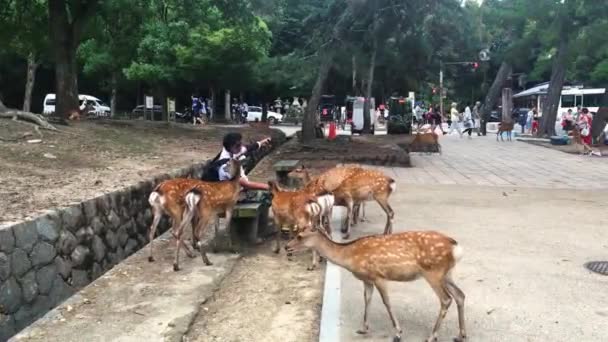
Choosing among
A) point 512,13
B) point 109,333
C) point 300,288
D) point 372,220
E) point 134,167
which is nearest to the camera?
point 109,333

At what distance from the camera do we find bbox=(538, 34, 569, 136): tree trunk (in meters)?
29.9

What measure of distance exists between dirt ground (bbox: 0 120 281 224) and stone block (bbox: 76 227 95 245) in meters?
0.37

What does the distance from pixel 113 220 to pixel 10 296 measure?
275 centimetres

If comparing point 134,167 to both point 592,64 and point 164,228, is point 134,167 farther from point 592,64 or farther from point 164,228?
point 592,64

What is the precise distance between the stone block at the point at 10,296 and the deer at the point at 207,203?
1.53 meters

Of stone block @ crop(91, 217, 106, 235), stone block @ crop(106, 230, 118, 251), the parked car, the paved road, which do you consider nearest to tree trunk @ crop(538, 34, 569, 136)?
the paved road

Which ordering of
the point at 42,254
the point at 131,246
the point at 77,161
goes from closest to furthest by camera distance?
the point at 42,254
the point at 131,246
the point at 77,161

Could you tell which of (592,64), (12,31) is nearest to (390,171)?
(12,31)

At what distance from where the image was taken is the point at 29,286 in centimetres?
674

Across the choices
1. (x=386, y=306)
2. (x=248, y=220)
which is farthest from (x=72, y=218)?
(x=386, y=306)

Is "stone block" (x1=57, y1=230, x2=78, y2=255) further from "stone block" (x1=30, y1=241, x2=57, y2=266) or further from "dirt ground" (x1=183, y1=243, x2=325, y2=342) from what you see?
"dirt ground" (x1=183, y1=243, x2=325, y2=342)

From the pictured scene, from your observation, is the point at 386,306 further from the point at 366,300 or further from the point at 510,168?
the point at 510,168

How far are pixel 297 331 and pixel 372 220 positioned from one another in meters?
4.91

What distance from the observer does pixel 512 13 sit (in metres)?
29.2
